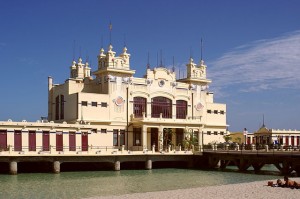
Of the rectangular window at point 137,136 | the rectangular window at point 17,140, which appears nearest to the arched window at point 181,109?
the rectangular window at point 137,136

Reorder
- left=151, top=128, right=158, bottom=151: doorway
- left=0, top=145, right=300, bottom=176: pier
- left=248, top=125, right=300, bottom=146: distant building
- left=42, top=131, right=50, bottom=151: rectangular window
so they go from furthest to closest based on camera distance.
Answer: left=248, top=125, right=300, bottom=146: distant building → left=151, top=128, right=158, bottom=151: doorway → left=42, top=131, right=50, bottom=151: rectangular window → left=0, top=145, right=300, bottom=176: pier

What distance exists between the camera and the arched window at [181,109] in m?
76.2

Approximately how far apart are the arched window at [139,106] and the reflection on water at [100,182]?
15.4m

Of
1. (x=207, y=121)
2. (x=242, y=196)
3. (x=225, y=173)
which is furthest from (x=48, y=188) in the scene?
(x=207, y=121)

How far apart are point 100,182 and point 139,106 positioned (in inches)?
1070

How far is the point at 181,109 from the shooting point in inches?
3024

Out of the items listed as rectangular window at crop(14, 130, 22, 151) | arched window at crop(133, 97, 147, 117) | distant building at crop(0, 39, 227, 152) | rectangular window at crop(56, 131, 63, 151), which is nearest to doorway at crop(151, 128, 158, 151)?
distant building at crop(0, 39, 227, 152)

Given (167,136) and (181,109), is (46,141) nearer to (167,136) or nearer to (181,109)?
(167,136)

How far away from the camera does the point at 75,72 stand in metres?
83.5

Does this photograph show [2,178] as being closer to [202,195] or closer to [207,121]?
[202,195]

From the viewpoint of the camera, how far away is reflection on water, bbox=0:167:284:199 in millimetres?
38344

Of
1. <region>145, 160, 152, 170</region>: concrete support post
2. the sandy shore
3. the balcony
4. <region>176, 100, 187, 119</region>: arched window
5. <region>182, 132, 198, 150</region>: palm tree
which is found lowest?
<region>145, 160, 152, 170</region>: concrete support post

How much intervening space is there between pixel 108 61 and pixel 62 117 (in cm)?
1017

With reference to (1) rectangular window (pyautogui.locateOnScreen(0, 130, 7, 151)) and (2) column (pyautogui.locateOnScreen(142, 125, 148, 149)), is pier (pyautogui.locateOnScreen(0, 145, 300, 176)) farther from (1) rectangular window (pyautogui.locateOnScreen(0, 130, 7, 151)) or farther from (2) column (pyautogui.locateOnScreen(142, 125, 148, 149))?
(2) column (pyautogui.locateOnScreen(142, 125, 148, 149))
